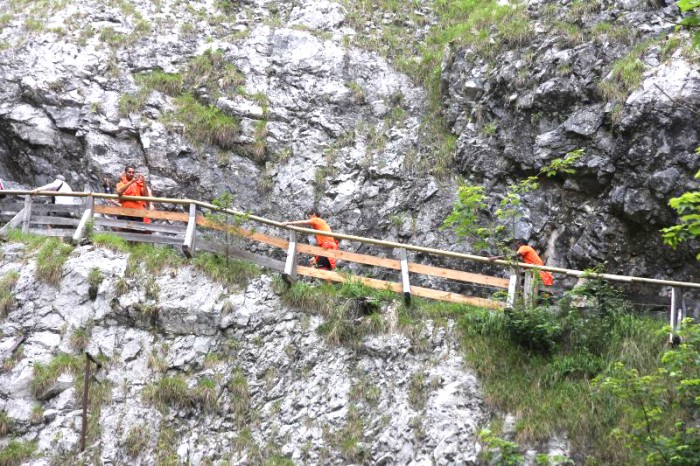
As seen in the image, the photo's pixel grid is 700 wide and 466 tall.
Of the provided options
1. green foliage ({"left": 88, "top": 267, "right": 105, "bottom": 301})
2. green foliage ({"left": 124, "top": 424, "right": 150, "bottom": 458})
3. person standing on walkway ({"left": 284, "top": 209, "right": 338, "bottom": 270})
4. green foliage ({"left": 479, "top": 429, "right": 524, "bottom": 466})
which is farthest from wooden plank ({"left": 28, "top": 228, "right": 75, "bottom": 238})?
green foliage ({"left": 479, "top": 429, "right": 524, "bottom": 466})

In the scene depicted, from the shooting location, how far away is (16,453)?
432 inches

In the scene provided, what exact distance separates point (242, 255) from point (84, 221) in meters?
3.19

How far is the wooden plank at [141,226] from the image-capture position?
1405 cm

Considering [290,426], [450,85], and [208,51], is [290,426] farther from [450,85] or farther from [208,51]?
[208,51]

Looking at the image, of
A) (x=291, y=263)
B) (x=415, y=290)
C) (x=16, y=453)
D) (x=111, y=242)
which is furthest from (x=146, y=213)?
(x=415, y=290)

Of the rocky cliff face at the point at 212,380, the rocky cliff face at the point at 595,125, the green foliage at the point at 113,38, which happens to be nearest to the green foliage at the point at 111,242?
the rocky cliff face at the point at 212,380

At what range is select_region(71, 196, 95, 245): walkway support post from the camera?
1417cm

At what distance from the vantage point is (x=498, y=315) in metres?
11.9

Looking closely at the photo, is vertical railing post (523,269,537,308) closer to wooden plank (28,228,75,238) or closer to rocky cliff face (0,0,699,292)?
rocky cliff face (0,0,699,292)

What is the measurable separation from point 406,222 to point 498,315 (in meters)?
5.54

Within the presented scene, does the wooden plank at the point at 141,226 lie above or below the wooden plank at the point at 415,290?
above

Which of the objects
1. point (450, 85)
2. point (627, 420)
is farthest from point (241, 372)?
point (450, 85)

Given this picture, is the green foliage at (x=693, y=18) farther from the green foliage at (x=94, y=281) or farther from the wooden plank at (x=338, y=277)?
the green foliage at (x=94, y=281)

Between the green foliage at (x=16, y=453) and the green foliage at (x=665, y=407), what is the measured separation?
25.6ft
